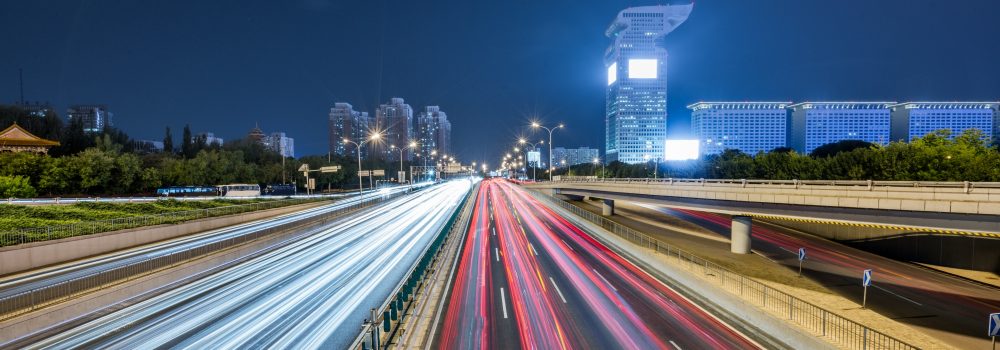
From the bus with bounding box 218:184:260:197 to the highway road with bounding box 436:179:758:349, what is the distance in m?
41.2

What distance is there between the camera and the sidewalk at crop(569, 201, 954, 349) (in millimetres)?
15539

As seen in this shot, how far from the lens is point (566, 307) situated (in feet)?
58.4

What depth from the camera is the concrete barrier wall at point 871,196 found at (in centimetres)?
1622

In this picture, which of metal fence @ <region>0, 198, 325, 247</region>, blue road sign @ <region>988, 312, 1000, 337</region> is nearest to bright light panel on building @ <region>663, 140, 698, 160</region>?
metal fence @ <region>0, 198, 325, 247</region>

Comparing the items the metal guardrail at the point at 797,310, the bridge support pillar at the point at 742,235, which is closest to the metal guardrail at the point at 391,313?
the metal guardrail at the point at 797,310

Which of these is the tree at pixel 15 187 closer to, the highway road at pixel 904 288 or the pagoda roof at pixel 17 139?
the pagoda roof at pixel 17 139

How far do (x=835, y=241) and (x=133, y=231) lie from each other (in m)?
59.0

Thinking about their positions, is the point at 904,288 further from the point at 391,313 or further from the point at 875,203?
the point at 391,313

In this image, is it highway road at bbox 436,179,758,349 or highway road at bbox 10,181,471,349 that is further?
highway road at bbox 436,179,758,349

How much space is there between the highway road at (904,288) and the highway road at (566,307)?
31.8 ft

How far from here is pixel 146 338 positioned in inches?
533

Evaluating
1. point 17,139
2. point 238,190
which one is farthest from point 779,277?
point 17,139

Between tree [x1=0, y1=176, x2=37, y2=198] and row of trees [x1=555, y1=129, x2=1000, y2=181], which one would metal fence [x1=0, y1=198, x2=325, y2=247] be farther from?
row of trees [x1=555, y1=129, x2=1000, y2=181]

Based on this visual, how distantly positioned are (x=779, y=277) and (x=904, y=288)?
7257mm
